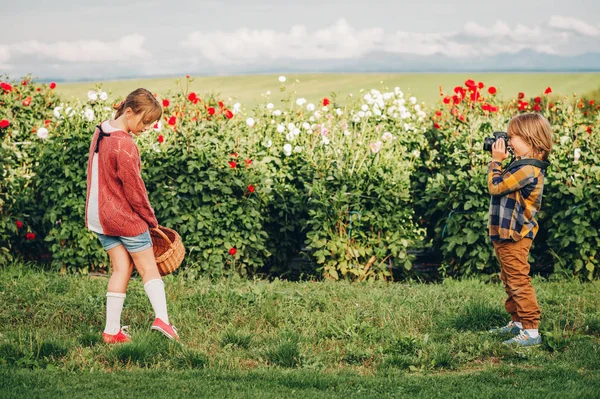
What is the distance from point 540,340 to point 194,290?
8.68 ft

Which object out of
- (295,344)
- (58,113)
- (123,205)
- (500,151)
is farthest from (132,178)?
(58,113)

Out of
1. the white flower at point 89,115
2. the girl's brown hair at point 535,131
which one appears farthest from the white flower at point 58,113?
the girl's brown hair at point 535,131

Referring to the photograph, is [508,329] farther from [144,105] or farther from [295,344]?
[144,105]

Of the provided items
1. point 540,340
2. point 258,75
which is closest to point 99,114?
point 540,340

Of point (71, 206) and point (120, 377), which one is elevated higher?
point (71, 206)

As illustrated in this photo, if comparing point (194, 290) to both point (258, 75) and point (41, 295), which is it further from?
point (258, 75)

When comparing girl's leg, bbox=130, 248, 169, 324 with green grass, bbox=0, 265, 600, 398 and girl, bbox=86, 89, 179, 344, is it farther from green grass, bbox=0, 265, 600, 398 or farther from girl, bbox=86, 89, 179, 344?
green grass, bbox=0, 265, 600, 398

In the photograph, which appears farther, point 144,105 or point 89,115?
point 89,115

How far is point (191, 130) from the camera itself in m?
6.66

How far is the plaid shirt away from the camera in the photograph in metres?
4.56

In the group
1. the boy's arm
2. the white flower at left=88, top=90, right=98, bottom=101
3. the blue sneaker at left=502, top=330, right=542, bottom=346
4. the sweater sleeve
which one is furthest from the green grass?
the white flower at left=88, top=90, right=98, bottom=101

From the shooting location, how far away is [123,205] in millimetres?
4449

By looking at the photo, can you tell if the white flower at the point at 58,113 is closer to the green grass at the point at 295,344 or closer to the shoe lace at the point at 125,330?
the green grass at the point at 295,344

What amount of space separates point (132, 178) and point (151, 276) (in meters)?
0.67
